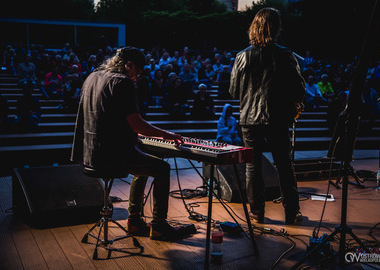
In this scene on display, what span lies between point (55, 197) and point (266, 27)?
7.69 ft

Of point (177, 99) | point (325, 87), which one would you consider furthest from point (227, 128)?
point (325, 87)

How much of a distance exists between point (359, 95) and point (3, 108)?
6.72 m

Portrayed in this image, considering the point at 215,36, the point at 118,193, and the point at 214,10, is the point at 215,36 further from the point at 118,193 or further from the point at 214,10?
the point at 118,193

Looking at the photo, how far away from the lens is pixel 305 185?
502cm

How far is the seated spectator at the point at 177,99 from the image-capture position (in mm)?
9266

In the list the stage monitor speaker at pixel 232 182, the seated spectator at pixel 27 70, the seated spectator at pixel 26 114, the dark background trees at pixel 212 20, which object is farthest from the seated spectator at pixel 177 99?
the dark background trees at pixel 212 20

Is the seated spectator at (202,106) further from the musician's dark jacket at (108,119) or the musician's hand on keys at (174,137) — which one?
the musician's dark jacket at (108,119)

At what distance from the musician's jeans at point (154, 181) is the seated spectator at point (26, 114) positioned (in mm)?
5029

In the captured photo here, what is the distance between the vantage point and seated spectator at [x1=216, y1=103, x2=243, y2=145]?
7184 millimetres

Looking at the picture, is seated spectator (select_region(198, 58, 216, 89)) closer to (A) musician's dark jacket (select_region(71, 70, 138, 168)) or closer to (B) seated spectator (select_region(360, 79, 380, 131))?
(B) seated spectator (select_region(360, 79, 380, 131))

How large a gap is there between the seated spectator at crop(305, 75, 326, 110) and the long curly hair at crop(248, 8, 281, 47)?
7686 millimetres

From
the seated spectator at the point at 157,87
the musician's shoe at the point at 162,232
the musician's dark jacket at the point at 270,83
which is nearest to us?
the musician's shoe at the point at 162,232

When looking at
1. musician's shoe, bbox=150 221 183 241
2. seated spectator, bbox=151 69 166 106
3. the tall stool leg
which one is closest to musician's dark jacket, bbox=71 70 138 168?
the tall stool leg

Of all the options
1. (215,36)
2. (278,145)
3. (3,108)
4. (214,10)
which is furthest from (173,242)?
(214,10)
